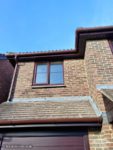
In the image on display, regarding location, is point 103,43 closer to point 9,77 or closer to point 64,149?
point 64,149

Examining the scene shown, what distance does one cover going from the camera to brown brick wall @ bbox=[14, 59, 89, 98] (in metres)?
6.57

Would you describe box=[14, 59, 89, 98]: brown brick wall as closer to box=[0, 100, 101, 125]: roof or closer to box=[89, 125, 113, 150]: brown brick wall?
box=[0, 100, 101, 125]: roof

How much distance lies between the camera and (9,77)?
9328mm

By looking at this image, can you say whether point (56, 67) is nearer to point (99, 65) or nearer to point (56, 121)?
point (99, 65)

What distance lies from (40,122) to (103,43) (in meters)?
4.19

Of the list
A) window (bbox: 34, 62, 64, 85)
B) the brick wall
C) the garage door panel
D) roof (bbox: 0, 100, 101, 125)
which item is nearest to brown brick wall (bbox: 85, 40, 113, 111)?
the brick wall

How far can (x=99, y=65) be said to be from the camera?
237 inches

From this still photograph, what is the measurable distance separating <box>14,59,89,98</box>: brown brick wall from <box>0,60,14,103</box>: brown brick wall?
1223 mm

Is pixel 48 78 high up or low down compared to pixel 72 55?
down

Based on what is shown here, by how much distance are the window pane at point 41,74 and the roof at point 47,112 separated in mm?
1297

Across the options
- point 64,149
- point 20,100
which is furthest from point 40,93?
point 64,149

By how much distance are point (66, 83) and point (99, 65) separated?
5.36 feet

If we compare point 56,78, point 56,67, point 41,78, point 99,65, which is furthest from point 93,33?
point 41,78

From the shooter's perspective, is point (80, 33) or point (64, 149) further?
point (80, 33)
